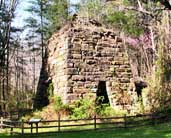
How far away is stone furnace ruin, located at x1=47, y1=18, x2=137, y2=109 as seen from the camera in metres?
24.1

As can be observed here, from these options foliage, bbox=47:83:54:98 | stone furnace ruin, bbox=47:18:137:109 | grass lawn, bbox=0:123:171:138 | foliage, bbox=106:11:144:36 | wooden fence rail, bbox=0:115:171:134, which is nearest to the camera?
grass lawn, bbox=0:123:171:138

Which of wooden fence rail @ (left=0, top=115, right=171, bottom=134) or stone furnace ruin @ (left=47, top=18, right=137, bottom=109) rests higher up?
stone furnace ruin @ (left=47, top=18, right=137, bottom=109)

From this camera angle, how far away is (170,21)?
33781 millimetres

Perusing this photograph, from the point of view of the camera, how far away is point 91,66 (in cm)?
2475

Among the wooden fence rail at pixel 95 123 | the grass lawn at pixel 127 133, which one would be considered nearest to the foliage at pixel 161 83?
the wooden fence rail at pixel 95 123

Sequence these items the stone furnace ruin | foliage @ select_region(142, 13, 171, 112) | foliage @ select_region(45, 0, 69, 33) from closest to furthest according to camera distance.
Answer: foliage @ select_region(142, 13, 171, 112)
the stone furnace ruin
foliage @ select_region(45, 0, 69, 33)

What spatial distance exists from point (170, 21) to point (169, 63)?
10064 mm

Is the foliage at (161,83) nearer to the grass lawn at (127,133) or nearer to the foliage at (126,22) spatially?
the grass lawn at (127,133)

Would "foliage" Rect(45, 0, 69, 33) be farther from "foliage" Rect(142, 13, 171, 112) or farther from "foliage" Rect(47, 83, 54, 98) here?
"foliage" Rect(142, 13, 171, 112)

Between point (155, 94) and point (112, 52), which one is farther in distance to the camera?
point (112, 52)

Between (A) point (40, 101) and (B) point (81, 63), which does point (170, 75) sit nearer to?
(B) point (81, 63)

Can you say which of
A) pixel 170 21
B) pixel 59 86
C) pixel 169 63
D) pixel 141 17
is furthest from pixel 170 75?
pixel 141 17

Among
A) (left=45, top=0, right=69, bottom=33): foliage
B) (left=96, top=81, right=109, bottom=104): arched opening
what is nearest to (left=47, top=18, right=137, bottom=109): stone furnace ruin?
(left=96, top=81, right=109, bottom=104): arched opening

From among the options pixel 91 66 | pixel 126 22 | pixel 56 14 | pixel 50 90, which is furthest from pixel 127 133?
pixel 56 14
